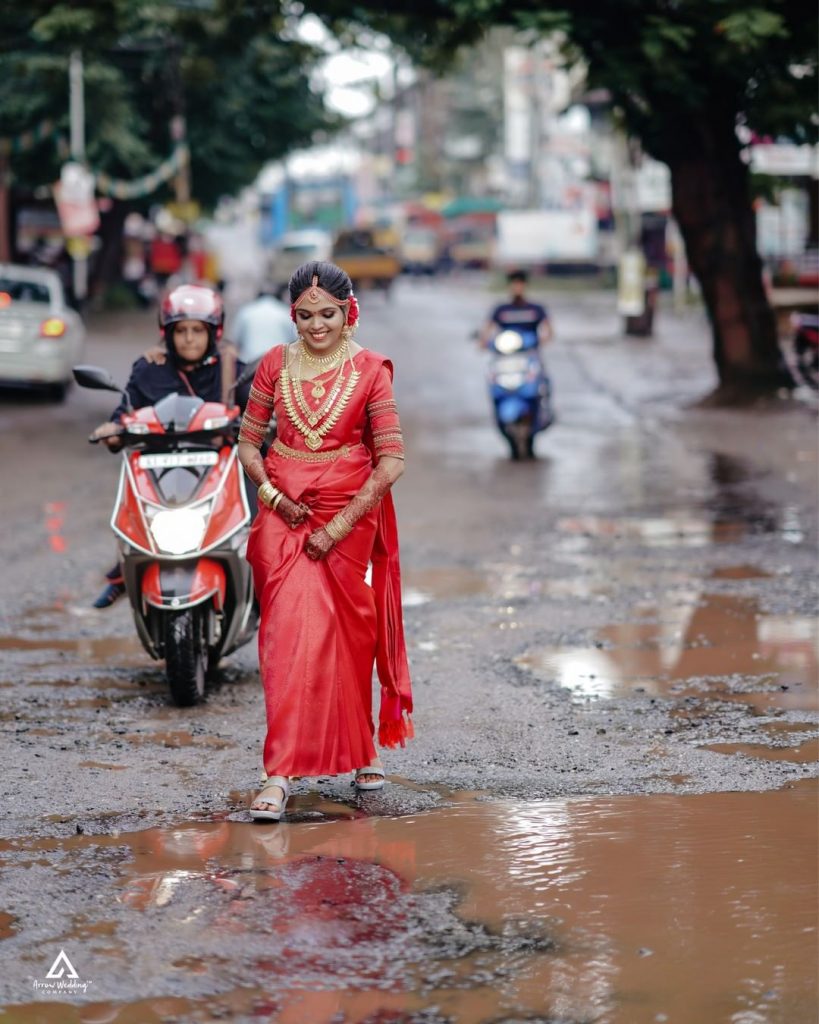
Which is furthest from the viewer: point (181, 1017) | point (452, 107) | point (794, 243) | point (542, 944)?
point (452, 107)

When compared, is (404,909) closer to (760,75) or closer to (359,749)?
(359,749)

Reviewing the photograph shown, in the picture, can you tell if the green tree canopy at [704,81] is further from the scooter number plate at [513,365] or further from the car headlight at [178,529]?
the car headlight at [178,529]

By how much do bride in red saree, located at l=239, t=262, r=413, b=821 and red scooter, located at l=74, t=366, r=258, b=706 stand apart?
53.3 inches

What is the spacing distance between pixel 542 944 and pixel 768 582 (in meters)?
5.86

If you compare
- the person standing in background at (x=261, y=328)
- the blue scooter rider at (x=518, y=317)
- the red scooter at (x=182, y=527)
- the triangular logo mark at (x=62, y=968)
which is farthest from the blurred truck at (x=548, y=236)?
the triangular logo mark at (x=62, y=968)

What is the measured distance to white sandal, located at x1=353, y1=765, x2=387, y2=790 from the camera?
6.12m

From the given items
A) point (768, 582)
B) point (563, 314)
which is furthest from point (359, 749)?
point (563, 314)

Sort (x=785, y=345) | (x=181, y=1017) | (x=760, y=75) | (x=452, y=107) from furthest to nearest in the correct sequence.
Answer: (x=452, y=107) < (x=785, y=345) < (x=760, y=75) < (x=181, y=1017)

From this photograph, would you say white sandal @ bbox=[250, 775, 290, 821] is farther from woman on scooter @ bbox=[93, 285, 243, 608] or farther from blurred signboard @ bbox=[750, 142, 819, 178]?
blurred signboard @ bbox=[750, 142, 819, 178]

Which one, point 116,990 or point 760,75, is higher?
point 760,75

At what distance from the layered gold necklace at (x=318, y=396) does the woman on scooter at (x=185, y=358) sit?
194cm

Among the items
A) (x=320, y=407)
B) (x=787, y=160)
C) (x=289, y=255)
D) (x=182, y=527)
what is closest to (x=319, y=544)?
(x=320, y=407)

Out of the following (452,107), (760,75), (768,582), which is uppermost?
(452,107)

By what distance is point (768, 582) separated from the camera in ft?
33.8
